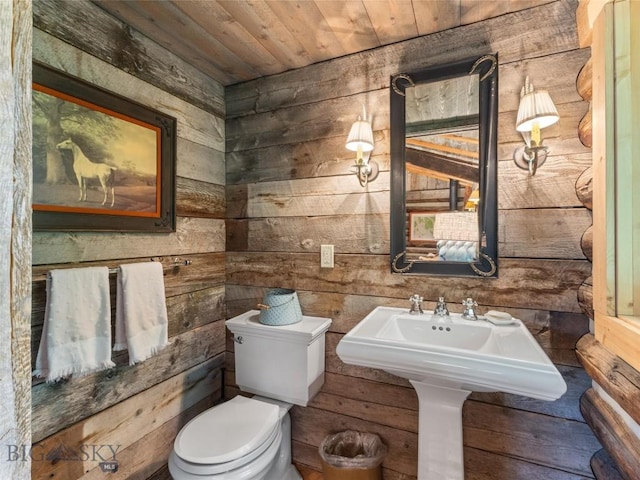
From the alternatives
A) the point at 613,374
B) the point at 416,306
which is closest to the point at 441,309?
the point at 416,306

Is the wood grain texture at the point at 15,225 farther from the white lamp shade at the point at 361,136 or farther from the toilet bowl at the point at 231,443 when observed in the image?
the white lamp shade at the point at 361,136

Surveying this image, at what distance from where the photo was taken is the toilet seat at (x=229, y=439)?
114 centimetres

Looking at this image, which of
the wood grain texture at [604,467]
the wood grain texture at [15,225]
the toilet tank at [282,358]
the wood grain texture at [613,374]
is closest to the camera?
the wood grain texture at [15,225]

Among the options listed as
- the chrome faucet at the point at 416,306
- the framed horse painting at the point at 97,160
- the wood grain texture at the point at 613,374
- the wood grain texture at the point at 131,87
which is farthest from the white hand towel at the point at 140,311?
the wood grain texture at the point at 613,374

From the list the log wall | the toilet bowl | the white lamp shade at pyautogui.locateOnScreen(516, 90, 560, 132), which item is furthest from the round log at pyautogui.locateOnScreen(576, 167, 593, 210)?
the toilet bowl

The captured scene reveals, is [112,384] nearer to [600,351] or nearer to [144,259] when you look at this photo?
A: [144,259]

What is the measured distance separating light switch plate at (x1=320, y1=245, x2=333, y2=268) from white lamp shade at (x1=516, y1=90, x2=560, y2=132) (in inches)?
40.1

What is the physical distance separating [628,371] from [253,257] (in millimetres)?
1637

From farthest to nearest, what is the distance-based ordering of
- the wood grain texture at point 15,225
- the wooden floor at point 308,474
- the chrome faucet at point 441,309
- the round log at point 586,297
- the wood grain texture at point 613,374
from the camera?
the wooden floor at point 308,474
the chrome faucet at point 441,309
the round log at point 586,297
the wood grain texture at point 613,374
the wood grain texture at point 15,225

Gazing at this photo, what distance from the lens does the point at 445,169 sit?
4.73 ft

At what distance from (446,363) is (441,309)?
44 centimetres

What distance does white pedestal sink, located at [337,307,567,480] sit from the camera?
902 millimetres

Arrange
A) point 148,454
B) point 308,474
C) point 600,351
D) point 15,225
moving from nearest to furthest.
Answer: point 15,225
point 600,351
point 148,454
point 308,474

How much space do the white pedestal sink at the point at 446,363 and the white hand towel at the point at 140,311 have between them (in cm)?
85
